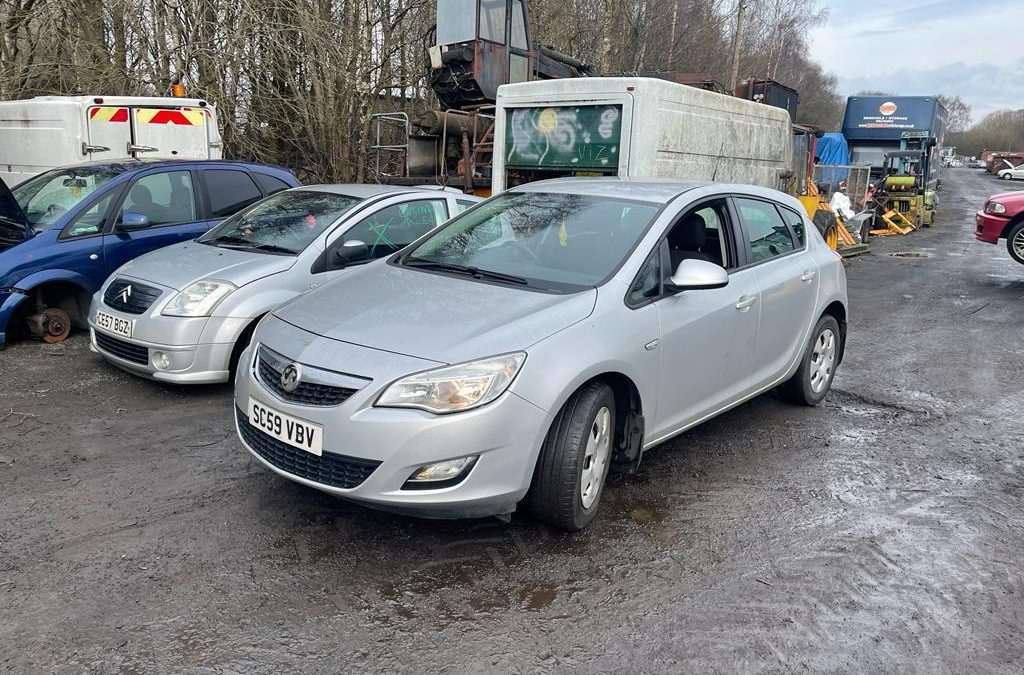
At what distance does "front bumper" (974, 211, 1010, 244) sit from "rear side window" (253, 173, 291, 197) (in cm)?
1048

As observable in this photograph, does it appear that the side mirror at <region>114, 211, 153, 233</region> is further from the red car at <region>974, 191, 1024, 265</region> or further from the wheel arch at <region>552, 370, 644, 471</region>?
the red car at <region>974, 191, 1024, 265</region>

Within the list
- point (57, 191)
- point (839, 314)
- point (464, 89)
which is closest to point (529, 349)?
point (839, 314)

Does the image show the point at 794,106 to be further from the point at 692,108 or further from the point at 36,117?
the point at 36,117

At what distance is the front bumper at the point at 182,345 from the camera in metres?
5.35

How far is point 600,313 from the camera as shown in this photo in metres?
3.71

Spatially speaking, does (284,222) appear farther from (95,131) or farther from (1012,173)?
(1012,173)

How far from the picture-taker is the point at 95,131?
9305mm

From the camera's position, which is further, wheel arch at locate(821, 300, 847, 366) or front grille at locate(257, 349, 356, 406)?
wheel arch at locate(821, 300, 847, 366)

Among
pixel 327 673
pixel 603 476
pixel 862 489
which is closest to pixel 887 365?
pixel 862 489

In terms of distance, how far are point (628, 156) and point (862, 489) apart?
5575 mm

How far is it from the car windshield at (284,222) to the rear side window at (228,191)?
95cm

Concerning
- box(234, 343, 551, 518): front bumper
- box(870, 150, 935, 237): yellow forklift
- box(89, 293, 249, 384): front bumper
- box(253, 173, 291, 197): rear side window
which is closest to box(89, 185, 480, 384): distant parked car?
box(89, 293, 249, 384): front bumper

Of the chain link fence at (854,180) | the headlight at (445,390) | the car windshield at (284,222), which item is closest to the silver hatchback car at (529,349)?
the headlight at (445,390)

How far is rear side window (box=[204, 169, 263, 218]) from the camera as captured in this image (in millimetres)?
7512
